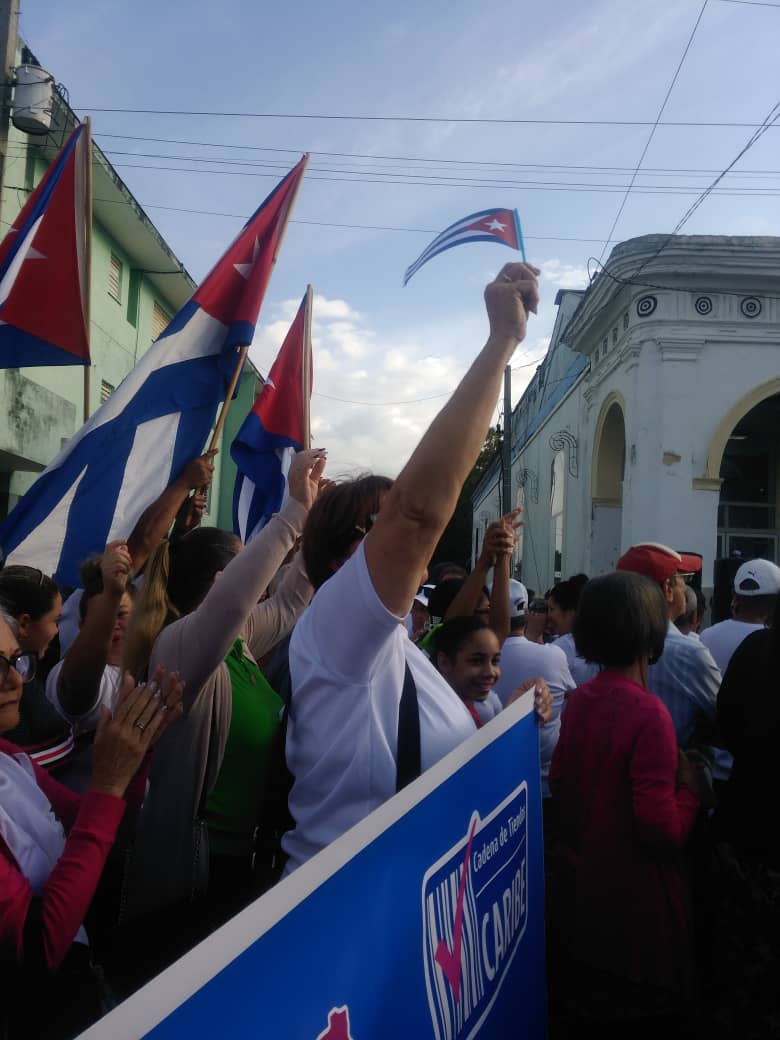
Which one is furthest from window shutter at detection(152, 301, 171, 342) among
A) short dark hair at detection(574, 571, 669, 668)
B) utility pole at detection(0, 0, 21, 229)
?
short dark hair at detection(574, 571, 669, 668)

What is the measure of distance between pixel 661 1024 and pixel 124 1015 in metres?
2.05

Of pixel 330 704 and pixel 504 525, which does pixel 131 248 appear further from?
pixel 330 704

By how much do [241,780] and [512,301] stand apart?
1461 millimetres

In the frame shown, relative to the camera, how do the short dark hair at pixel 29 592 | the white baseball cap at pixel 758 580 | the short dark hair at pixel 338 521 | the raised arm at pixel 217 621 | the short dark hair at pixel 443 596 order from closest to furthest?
1. the short dark hair at pixel 338 521
2. the raised arm at pixel 217 621
3. the short dark hair at pixel 29 592
4. the white baseball cap at pixel 758 580
5. the short dark hair at pixel 443 596

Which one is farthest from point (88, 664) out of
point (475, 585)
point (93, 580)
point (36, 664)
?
point (475, 585)

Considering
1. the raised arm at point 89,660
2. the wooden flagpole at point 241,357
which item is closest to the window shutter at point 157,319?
the wooden flagpole at point 241,357

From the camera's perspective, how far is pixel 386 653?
1568mm

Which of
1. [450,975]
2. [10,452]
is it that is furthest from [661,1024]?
[10,452]

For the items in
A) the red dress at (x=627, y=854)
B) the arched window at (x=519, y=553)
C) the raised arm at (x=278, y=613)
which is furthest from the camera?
the arched window at (x=519, y=553)

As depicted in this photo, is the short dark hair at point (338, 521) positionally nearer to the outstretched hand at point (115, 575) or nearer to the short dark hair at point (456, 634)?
the outstretched hand at point (115, 575)

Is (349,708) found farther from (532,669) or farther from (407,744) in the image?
(532,669)

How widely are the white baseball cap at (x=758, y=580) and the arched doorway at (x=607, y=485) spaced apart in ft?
38.2

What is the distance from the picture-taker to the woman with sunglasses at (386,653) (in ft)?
4.84

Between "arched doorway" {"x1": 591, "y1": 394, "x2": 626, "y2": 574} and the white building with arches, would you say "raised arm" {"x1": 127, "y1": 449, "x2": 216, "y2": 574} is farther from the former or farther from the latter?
"arched doorway" {"x1": 591, "y1": 394, "x2": 626, "y2": 574}
